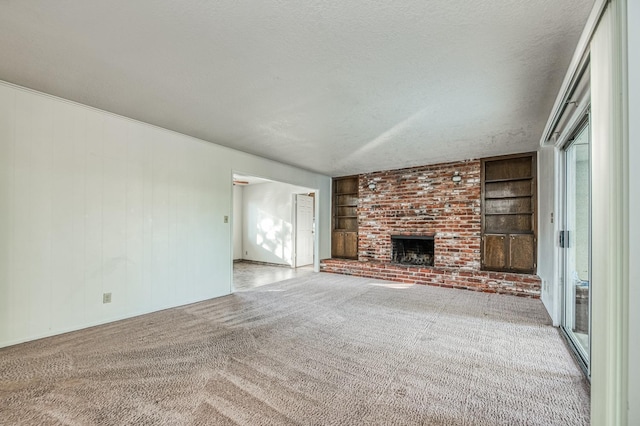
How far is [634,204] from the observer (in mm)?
1069

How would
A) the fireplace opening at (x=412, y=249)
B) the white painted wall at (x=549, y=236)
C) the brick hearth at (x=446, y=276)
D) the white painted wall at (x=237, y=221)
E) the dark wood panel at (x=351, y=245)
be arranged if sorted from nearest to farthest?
the white painted wall at (x=549, y=236), the brick hearth at (x=446, y=276), the fireplace opening at (x=412, y=249), the dark wood panel at (x=351, y=245), the white painted wall at (x=237, y=221)

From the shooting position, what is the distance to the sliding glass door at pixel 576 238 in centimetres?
278

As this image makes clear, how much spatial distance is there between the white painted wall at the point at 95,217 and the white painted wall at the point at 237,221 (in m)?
4.16

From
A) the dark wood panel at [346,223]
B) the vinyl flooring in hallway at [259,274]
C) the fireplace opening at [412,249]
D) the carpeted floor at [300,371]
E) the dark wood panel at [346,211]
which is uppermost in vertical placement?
the dark wood panel at [346,211]

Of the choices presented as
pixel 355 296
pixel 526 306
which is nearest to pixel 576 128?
pixel 526 306

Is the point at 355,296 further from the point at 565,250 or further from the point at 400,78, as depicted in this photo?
the point at 400,78

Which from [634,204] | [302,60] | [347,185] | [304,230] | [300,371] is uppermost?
[302,60]

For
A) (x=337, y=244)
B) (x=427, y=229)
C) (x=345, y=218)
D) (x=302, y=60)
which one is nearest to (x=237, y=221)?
(x=337, y=244)

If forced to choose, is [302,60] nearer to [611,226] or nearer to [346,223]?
[611,226]

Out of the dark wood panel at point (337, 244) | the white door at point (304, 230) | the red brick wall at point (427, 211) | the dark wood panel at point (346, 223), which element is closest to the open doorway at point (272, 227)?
the white door at point (304, 230)

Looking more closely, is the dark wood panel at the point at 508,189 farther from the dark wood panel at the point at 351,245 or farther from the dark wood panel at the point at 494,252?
the dark wood panel at the point at 351,245

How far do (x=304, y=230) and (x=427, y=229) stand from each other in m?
3.38

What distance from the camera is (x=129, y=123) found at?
3.50 m

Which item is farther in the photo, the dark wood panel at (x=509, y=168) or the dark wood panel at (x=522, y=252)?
the dark wood panel at (x=509, y=168)
